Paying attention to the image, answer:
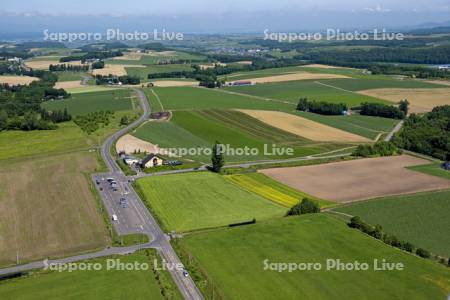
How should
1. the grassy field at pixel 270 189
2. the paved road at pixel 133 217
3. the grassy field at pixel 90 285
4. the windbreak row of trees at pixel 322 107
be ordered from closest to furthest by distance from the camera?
the grassy field at pixel 90 285, the paved road at pixel 133 217, the grassy field at pixel 270 189, the windbreak row of trees at pixel 322 107

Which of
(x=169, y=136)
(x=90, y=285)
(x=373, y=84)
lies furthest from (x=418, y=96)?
(x=90, y=285)

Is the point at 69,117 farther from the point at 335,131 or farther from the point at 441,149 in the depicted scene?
the point at 441,149

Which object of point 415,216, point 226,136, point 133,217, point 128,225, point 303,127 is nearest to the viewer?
point 128,225

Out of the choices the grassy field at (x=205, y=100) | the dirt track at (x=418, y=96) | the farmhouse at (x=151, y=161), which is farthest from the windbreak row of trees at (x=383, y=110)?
the farmhouse at (x=151, y=161)

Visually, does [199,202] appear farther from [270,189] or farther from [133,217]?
[270,189]

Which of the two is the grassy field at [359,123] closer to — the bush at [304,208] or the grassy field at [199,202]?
the grassy field at [199,202]

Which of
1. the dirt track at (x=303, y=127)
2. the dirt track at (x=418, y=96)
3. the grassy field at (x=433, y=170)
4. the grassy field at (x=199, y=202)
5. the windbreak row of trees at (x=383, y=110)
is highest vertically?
the dirt track at (x=418, y=96)

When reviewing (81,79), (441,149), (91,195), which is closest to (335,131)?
(441,149)
